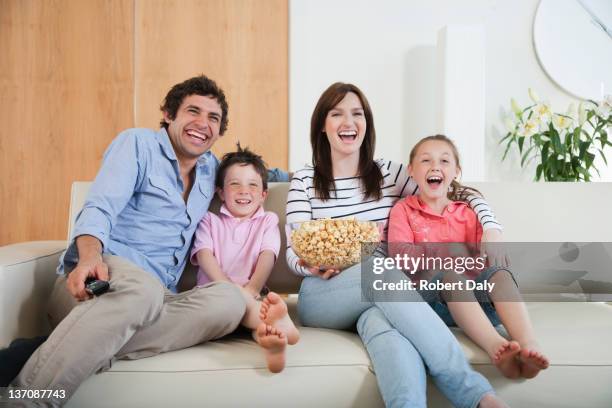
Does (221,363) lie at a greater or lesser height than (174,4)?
lesser

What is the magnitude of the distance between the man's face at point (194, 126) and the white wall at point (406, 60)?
2.02 m

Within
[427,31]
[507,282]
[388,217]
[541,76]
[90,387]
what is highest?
[427,31]

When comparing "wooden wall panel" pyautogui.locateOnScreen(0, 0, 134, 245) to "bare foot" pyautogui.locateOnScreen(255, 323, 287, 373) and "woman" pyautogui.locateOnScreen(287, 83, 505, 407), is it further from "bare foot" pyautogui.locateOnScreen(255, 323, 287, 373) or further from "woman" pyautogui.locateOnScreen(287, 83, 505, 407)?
"bare foot" pyautogui.locateOnScreen(255, 323, 287, 373)

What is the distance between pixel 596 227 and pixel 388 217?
719mm

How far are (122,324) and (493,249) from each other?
95cm

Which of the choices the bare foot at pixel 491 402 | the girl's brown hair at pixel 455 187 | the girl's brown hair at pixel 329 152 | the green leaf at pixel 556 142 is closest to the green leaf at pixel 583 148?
the green leaf at pixel 556 142

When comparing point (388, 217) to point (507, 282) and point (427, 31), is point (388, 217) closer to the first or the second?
point (507, 282)

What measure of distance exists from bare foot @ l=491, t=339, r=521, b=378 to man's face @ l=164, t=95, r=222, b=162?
98cm

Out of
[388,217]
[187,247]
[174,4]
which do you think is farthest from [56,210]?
[388,217]

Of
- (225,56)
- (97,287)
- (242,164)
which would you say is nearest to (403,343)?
(97,287)

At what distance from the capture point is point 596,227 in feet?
6.06

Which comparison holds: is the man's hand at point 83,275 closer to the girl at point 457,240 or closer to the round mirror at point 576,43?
the girl at point 457,240

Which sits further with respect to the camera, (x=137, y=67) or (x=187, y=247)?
(x=137, y=67)

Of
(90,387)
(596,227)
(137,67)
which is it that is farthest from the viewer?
(137,67)
